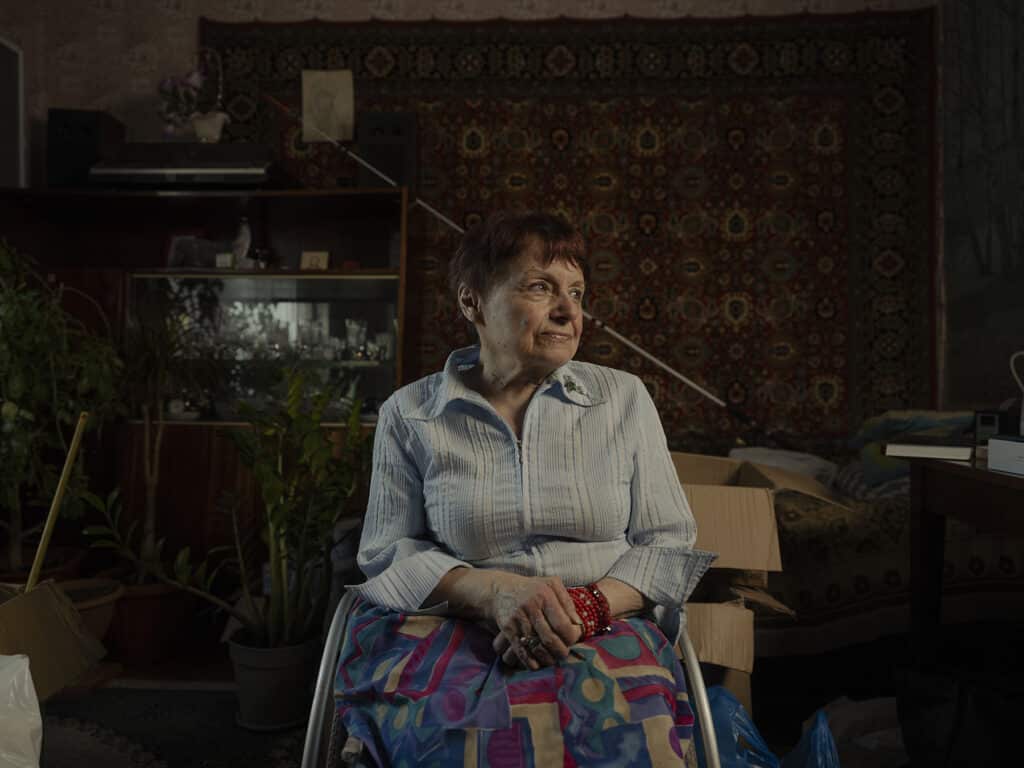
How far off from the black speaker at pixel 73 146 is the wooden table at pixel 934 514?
10.7 feet

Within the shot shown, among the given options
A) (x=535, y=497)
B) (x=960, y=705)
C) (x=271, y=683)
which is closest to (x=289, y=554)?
(x=271, y=683)

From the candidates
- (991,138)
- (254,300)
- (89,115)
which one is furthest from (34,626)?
(991,138)

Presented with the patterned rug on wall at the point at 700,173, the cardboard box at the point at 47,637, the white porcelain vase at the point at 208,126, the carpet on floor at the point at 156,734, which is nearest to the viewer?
the cardboard box at the point at 47,637

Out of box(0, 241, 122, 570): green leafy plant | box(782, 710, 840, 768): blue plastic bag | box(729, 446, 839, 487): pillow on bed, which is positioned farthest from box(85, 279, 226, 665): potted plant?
box(729, 446, 839, 487): pillow on bed

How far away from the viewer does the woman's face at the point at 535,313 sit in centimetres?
134

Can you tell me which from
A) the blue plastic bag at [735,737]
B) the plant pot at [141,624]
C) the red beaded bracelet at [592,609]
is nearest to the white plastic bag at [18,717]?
the red beaded bracelet at [592,609]

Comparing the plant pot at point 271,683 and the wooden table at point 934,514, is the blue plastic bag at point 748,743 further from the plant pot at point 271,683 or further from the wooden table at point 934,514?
the plant pot at point 271,683

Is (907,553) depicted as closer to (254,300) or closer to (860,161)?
(860,161)

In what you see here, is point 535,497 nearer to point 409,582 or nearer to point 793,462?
point 409,582

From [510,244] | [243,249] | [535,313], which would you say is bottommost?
[535,313]

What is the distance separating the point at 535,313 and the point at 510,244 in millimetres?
128

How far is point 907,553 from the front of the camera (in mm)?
2230

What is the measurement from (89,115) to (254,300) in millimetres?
1006

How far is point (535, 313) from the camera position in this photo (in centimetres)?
134
